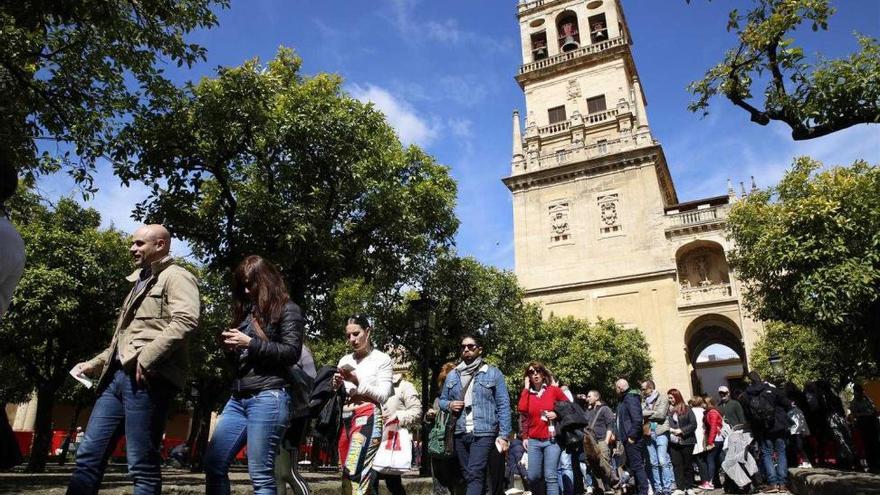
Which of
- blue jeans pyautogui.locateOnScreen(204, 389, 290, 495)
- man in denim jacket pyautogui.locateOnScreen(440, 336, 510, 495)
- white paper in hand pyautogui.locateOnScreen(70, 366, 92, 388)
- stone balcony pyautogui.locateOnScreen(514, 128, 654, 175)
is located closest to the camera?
blue jeans pyautogui.locateOnScreen(204, 389, 290, 495)

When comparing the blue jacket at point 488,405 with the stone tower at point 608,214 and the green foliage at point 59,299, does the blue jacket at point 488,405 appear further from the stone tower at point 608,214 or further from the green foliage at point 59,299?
the stone tower at point 608,214

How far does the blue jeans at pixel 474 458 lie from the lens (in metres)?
5.24

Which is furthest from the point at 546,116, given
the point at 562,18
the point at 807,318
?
the point at 807,318

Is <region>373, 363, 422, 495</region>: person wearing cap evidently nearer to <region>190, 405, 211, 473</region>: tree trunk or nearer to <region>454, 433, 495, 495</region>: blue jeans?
<region>454, 433, 495, 495</region>: blue jeans

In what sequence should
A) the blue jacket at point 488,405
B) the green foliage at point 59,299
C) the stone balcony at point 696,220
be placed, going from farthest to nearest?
the stone balcony at point 696,220, the green foliage at point 59,299, the blue jacket at point 488,405

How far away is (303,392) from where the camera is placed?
3.73 m

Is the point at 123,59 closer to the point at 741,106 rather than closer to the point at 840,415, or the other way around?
the point at 741,106

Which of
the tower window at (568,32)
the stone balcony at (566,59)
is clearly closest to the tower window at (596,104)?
the stone balcony at (566,59)

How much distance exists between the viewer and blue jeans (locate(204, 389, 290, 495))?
3186 millimetres

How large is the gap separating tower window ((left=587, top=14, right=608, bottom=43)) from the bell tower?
0.07 meters

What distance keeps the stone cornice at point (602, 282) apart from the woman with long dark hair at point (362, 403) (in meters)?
27.9

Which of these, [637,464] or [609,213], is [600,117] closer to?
[609,213]

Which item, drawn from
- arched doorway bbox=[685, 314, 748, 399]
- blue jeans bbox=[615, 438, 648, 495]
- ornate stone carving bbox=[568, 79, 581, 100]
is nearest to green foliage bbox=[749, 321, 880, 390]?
arched doorway bbox=[685, 314, 748, 399]

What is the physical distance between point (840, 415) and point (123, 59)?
13.2m
